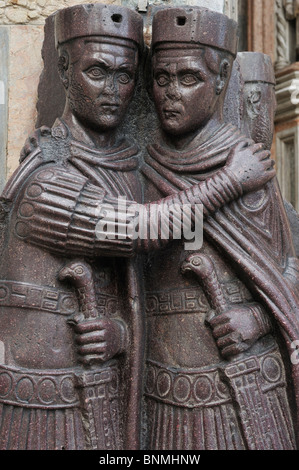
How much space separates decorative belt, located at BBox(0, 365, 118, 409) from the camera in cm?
192

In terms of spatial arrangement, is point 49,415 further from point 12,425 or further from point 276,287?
point 276,287

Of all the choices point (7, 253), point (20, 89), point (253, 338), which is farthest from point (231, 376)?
point (20, 89)

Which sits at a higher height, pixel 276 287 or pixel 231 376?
pixel 276 287

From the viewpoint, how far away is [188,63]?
2031 mm

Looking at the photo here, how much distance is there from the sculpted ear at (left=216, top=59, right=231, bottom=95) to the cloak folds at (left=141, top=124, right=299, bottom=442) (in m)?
0.12

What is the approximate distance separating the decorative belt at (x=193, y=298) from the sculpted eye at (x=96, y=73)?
650mm

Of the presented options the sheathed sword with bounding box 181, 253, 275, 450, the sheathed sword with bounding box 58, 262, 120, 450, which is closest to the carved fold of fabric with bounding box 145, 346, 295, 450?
the sheathed sword with bounding box 181, 253, 275, 450

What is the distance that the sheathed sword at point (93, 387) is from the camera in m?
1.93

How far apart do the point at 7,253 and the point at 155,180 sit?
49 centimetres

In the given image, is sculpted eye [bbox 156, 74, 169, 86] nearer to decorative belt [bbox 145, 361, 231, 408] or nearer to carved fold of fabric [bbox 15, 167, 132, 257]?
carved fold of fabric [bbox 15, 167, 132, 257]

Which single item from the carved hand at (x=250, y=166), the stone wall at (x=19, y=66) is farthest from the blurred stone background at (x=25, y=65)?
the carved hand at (x=250, y=166)

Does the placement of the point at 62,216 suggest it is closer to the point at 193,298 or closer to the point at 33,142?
the point at 33,142

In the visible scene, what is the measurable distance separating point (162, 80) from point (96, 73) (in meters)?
0.20
